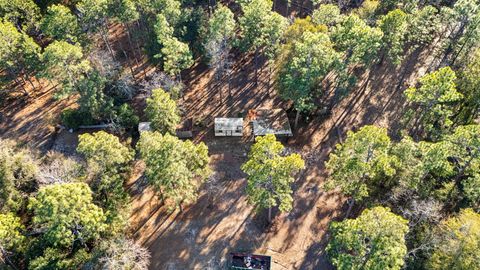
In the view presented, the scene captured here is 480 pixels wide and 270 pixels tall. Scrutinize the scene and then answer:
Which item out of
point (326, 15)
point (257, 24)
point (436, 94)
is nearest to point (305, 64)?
point (257, 24)

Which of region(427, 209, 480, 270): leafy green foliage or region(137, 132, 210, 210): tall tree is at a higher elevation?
region(137, 132, 210, 210): tall tree

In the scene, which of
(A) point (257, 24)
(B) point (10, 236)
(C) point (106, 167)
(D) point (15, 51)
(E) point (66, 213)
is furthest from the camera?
(D) point (15, 51)

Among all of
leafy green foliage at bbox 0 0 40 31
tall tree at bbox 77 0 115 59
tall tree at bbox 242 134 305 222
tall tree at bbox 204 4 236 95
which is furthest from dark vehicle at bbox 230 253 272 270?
leafy green foliage at bbox 0 0 40 31

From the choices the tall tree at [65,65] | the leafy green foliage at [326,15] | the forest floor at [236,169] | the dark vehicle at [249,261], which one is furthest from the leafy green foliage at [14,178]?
the leafy green foliage at [326,15]

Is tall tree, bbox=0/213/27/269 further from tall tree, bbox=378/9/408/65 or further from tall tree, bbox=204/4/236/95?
tall tree, bbox=378/9/408/65

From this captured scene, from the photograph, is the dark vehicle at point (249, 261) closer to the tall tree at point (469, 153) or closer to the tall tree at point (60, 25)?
the tall tree at point (469, 153)

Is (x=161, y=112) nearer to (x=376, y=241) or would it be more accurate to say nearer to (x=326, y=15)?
(x=376, y=241)

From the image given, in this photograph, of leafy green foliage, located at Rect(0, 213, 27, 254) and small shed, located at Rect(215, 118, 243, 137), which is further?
small shed, located at Rect(215, 118, 243, 137)
